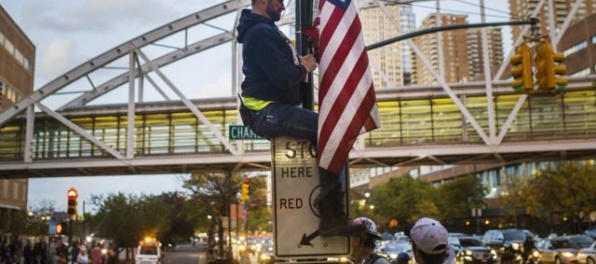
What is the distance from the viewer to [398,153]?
37219 mm

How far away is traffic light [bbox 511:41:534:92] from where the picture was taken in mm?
15570

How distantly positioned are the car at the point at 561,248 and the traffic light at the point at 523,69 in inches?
716

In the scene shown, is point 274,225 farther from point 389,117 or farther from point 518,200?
point 518,200

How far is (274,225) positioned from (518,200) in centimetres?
6156

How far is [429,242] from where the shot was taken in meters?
4.09

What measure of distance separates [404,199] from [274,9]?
255ft

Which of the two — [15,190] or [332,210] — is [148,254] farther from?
[15,190]

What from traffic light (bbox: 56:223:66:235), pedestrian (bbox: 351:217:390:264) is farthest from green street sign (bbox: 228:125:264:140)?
traffic light (bbox: 56:223:66:235)

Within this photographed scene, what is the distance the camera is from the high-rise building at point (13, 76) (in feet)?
226

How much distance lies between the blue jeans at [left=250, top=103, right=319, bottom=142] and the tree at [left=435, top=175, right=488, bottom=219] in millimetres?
74233

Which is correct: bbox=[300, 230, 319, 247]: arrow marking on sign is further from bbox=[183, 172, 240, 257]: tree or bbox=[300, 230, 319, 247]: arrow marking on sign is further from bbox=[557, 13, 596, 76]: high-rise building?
bbox=[557, 13, 596, 76]: high-rise building

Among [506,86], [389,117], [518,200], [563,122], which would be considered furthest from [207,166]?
[518,200]

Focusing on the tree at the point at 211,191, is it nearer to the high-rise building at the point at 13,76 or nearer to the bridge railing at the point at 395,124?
the bridge railing at the point at 395,124

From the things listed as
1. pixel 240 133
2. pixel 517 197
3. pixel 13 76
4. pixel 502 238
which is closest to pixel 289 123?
pixel 240 133
